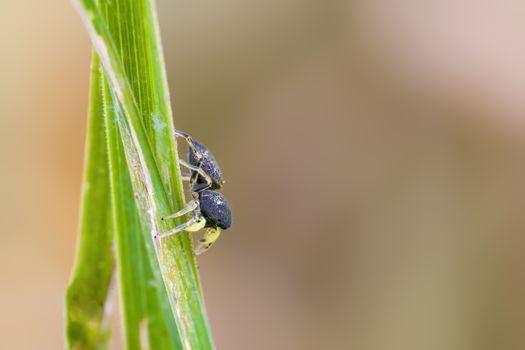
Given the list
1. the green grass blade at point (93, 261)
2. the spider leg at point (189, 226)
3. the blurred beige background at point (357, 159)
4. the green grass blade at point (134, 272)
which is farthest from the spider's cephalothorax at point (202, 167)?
the blurred beige background at point (357, 159)

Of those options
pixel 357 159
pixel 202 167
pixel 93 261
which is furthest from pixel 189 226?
pixel 357 159

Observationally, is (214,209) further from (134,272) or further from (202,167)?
(134,272)

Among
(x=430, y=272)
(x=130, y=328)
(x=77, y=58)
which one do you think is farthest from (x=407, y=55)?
(x=130, y=328)

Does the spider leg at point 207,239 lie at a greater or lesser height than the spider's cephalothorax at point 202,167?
lesser

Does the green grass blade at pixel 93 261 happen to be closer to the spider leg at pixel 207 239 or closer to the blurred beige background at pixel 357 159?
the spider leg at pixel 207 239

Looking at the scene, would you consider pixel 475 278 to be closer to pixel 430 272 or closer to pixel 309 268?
pixel 430 272

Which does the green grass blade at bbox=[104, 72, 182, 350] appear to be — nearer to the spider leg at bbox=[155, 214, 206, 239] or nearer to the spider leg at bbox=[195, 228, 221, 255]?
the spider leg at bbox=[155, 214, 206, 239]
